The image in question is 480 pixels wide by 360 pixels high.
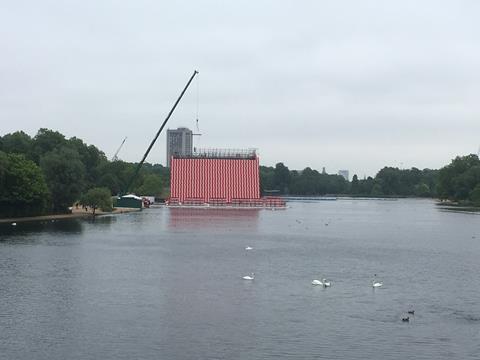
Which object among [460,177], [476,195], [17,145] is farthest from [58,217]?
[460,177]

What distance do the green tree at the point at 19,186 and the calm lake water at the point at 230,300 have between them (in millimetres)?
15211

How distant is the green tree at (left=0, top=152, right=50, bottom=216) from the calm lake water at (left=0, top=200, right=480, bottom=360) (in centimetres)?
1521

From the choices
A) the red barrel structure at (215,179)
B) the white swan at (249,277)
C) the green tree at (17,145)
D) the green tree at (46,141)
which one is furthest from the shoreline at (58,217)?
the white swan at (249,277)

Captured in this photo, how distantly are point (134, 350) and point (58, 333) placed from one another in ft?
10.9

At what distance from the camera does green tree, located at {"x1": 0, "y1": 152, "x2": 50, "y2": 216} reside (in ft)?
210

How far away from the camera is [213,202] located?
392 ft

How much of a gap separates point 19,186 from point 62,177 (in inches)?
433

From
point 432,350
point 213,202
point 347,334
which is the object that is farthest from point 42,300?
point 213,202

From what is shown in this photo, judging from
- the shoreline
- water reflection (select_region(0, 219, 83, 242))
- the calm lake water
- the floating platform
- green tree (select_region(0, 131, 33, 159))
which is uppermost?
green tree (select_region(0, 131, 33, 159))

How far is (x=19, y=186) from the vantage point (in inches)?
2559

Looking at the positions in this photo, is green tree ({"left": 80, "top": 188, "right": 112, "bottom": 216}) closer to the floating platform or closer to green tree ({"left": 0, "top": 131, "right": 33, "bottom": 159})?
green tree ({"left": 0, "top": 131, "right": 33, "bottom": 159})

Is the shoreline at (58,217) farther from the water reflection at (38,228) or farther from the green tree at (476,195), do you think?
the green tree at (476,195)

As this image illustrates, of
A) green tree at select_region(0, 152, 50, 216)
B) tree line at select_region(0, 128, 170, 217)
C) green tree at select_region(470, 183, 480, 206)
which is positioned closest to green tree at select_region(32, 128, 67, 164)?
tree line at select_region(0, 128, 170, 217)

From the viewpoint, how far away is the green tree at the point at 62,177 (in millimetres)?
75625
